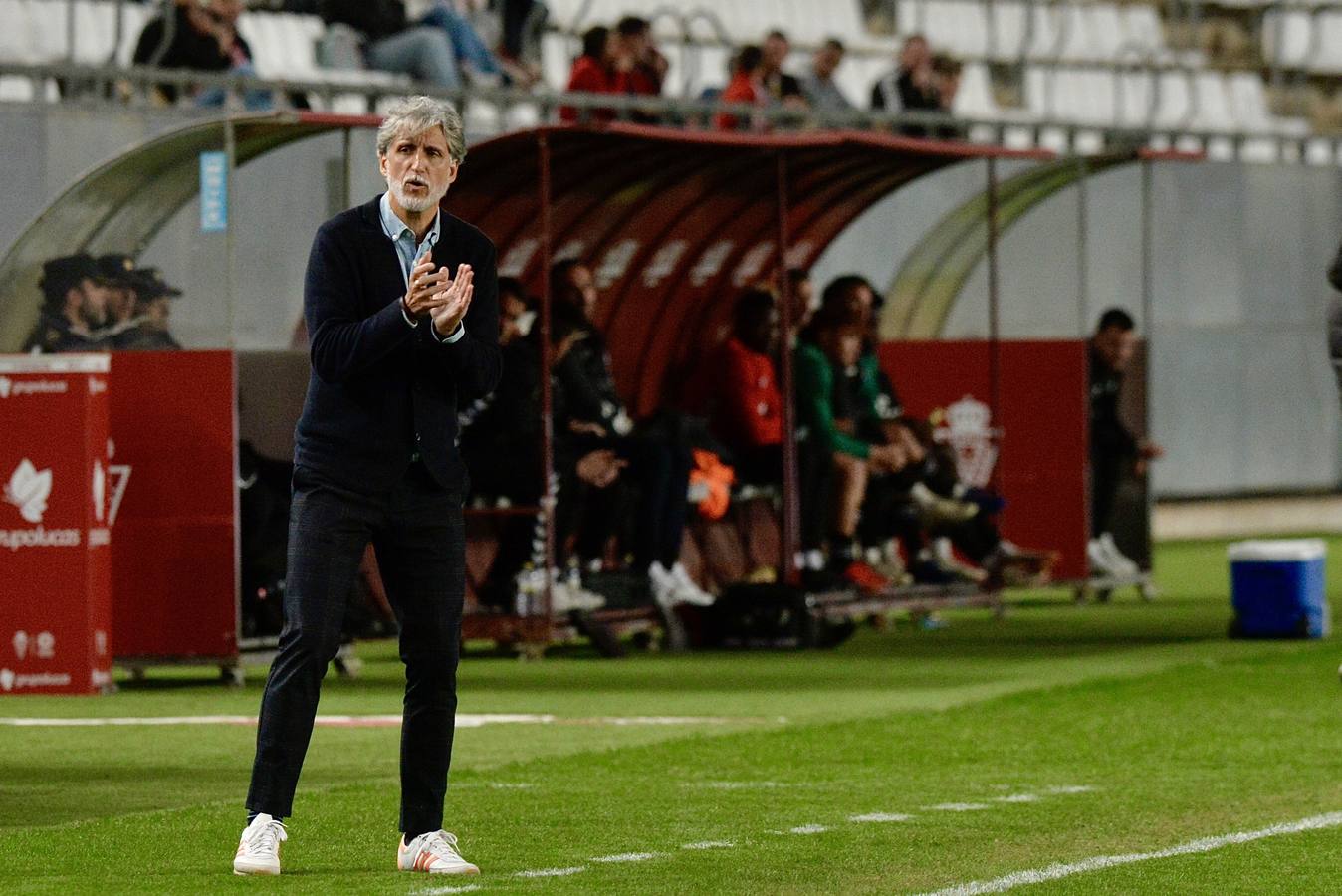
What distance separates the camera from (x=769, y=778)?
32.9 feet

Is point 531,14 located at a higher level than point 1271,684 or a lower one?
higher

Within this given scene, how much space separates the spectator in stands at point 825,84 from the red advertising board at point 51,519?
10.9 metres

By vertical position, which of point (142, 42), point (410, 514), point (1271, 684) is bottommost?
point (1271, 684)

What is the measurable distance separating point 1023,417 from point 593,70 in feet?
13.6

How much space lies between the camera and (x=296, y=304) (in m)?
16.8

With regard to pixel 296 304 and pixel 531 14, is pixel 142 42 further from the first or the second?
pixel 531 14

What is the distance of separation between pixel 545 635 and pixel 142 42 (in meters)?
5.57

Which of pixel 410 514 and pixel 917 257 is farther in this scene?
pixel 917 257

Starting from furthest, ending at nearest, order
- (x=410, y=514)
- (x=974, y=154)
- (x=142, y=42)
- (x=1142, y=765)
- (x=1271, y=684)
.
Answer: (x=142, y=42), (x=974, y=154), (x=1271, y=684), (x=1142, y=765), (x=410, y=514)

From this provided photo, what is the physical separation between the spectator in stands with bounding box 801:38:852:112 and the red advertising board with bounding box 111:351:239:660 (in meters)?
10.3

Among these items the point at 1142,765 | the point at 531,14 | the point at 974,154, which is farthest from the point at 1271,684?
the point at 531,14

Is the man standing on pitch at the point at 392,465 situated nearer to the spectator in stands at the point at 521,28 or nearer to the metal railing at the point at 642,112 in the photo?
the metal railing at the point at 642,112

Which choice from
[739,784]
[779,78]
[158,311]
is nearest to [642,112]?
[779,78]

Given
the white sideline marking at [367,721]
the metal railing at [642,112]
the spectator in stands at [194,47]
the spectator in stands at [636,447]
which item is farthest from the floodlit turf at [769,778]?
the spectator in stands at [194,47]
